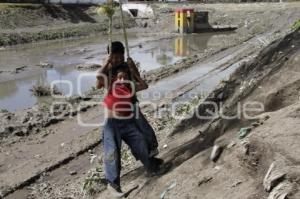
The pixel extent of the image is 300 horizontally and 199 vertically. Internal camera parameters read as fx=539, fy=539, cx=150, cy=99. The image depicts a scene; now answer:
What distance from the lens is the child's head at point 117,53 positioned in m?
6.23

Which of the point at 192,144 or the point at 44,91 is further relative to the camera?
the point at 44,91

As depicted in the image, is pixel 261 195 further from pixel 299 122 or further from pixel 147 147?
pixel 147 147

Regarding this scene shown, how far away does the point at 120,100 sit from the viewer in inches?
247

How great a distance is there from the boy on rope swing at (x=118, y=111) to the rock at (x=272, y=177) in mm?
2019

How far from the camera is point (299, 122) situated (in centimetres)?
552

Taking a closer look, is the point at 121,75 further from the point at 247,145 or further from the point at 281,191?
the point at 281,191

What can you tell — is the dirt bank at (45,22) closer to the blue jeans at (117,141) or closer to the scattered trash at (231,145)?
the blue jeans at (117,141)

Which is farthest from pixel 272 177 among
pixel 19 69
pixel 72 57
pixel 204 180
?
pixel 72 57

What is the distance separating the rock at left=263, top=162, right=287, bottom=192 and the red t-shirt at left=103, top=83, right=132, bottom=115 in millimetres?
2066

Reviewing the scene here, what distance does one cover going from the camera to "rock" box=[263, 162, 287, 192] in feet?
15.0

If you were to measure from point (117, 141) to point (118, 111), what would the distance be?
14.5 inches

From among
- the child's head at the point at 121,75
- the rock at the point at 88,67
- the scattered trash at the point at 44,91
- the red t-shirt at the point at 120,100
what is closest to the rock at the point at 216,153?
the red t-shirt at the point at 120,100

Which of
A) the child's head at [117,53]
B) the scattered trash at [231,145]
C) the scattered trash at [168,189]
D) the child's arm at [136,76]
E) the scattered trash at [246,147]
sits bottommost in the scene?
the scattered trash at [168,189]

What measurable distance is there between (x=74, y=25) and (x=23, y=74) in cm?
2157
